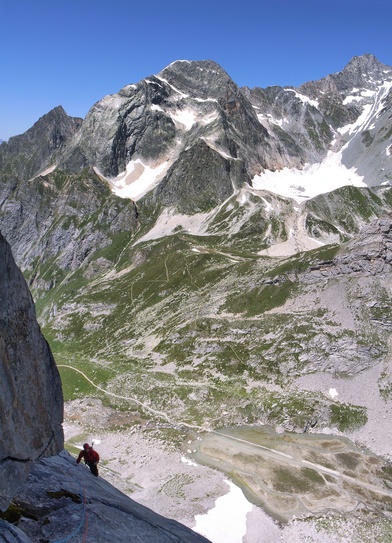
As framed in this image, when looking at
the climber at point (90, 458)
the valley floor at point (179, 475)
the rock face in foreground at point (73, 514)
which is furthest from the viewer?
the valley floor at point (179, 475)

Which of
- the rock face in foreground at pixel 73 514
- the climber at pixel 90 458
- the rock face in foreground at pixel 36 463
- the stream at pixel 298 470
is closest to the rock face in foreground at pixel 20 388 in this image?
the rock face in foreground at pixel 36 463

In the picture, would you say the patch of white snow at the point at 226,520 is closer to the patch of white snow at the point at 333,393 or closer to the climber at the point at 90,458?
the climber at the point at 90,458

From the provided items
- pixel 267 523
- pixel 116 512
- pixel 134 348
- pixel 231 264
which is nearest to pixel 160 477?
pixel 267 523

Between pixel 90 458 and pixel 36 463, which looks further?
pixel 90 458

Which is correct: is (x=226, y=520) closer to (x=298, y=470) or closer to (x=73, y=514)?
(x=298, y=470)

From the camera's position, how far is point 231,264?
443 feet

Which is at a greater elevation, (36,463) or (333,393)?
(36,463)

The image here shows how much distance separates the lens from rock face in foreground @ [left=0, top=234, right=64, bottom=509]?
61.2 ft

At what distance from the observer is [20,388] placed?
Answer: 20562mm

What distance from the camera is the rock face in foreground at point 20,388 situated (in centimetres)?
1864

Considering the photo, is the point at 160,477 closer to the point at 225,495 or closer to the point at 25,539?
the point at 225,495

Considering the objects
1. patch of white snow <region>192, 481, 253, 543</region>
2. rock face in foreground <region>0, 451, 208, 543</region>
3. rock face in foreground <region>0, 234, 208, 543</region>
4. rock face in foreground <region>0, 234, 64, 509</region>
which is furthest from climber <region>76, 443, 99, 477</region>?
patch of white snow <region>192, 481, 253, 543</region>

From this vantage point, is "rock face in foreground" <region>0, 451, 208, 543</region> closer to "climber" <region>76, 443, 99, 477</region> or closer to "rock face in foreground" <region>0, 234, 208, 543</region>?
"rock face in foreground" <region>0, 234, 208, 543</region>

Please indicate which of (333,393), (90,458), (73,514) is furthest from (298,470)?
(73,514)
